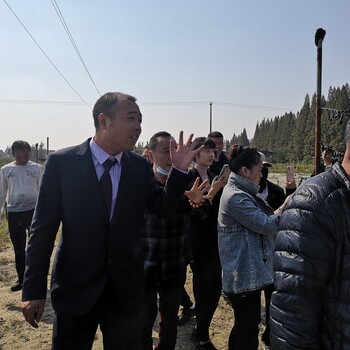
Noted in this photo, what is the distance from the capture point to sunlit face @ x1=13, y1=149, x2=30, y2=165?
16.4 ft

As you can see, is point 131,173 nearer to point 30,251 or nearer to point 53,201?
point 53,201

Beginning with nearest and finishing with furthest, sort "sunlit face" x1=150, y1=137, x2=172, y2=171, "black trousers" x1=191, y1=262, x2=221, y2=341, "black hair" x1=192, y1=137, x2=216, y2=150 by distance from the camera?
"sunlit face" x1=150, y1=137, x2=172, y2=171, "black trousers" x1=191, y1=262, x2=221, y2=341, "black hair" x1=192, y1=137, x2=216, y2=150

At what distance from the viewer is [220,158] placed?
4629mm

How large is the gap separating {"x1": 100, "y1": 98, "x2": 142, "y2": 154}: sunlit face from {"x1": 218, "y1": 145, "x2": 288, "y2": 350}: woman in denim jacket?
2.98 feet

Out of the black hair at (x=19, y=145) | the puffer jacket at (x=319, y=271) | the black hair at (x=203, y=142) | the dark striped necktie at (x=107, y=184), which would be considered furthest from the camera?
the black hair at (x=19, y=145)

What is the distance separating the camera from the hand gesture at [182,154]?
2166 millimetres

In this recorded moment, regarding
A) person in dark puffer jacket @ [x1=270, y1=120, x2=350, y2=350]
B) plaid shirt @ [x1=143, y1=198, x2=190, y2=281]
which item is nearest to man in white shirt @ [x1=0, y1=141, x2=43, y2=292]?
plaid shirt @ [x1=143, y1=198, x2=190, y2=281]

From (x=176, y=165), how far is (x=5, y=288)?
13.1 ft

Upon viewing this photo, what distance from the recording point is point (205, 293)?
10.9 ft

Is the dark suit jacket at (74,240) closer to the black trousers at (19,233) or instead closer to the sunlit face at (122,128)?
the sunlit face at (122,128)

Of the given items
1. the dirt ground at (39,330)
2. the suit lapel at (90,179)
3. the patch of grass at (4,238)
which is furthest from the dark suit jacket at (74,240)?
the patch of grass at (4,238)

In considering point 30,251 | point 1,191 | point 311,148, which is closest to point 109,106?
point 30,251

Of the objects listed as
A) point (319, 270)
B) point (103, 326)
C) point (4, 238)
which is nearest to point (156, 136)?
point (103, 326)

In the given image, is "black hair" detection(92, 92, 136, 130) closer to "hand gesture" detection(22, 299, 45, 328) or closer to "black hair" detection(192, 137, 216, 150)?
"hand gesture" detection(22, 299, 45, 328)
